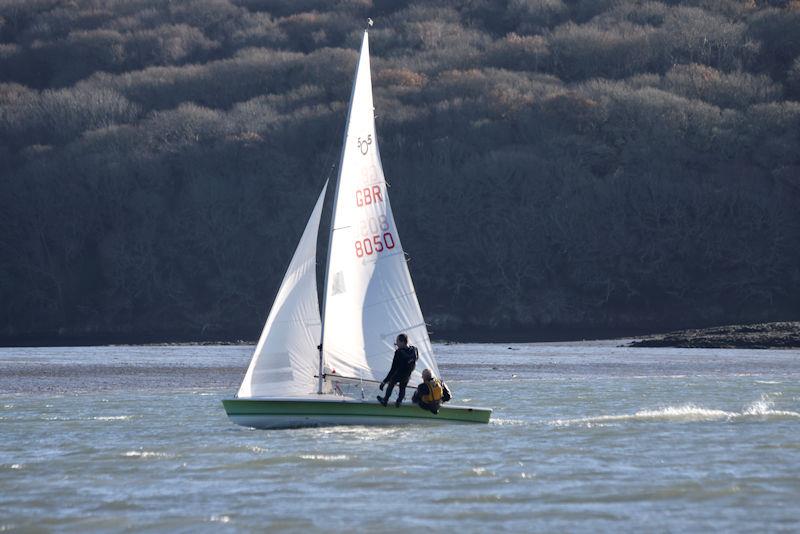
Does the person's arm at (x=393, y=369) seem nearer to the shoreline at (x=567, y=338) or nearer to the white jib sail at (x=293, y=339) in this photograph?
the white jib sail at (x=293, y=339)

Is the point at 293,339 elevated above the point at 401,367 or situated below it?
above

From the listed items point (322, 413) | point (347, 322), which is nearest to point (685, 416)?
point (347, 322)

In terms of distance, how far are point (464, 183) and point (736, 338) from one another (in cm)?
3264

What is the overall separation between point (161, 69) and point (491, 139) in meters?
39.1

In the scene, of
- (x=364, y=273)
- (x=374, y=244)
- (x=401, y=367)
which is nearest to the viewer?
(x=401, y=367)

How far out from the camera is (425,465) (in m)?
21.9

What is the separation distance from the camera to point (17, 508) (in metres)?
→ 18.5

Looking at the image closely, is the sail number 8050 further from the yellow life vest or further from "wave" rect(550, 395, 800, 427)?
"wave" rect(550, 395, 800, 427)

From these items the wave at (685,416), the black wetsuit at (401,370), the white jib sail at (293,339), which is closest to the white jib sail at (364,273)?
the white jib sail at (293,339)

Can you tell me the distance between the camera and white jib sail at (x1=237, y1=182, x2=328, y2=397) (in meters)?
25.3

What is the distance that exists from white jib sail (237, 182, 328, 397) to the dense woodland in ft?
188

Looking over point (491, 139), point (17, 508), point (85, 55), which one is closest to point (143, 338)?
point (491, 139)

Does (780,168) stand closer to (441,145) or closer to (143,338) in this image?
(441,145)

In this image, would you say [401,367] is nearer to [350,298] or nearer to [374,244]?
[350,298]
